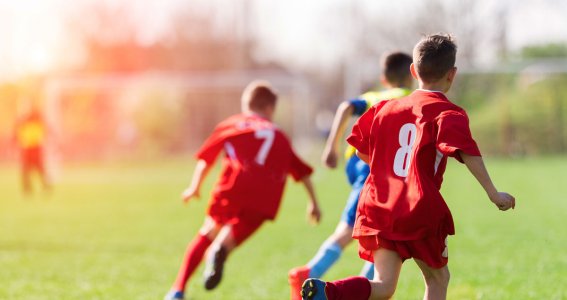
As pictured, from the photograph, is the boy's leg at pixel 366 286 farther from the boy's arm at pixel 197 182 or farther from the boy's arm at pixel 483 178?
the boy's arm at pixel 197 182

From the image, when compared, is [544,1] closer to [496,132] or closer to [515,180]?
[496,132]

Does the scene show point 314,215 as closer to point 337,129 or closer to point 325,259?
point 325,259

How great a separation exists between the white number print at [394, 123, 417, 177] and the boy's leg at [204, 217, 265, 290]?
2.01m

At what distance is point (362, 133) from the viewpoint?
4.13 meters

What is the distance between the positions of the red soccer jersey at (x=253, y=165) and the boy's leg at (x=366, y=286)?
209 centimetres

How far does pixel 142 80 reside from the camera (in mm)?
27953

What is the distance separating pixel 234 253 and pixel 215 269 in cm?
348

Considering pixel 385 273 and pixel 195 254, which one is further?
pixel 195 254

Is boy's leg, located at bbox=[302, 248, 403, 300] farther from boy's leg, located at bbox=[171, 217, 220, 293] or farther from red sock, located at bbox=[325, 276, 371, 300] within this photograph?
boy's leg, located at bbox=[171, 217, 220, 293]

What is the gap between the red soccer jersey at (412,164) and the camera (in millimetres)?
3750

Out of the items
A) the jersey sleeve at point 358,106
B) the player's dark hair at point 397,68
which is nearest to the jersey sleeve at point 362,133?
the jersey sleeve at point 358,106

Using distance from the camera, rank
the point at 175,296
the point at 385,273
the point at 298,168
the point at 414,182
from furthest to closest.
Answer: the point at 298,168, the point at 175,296, the point at 385,273, the point at 414,182

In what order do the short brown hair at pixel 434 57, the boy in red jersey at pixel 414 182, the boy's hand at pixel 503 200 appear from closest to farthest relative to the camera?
the boy's hand at pixel 503 200, the boy in red jersey at pixel 414 182, the short brown hair at pixel 434 57

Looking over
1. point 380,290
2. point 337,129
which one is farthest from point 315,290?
point 337,129
